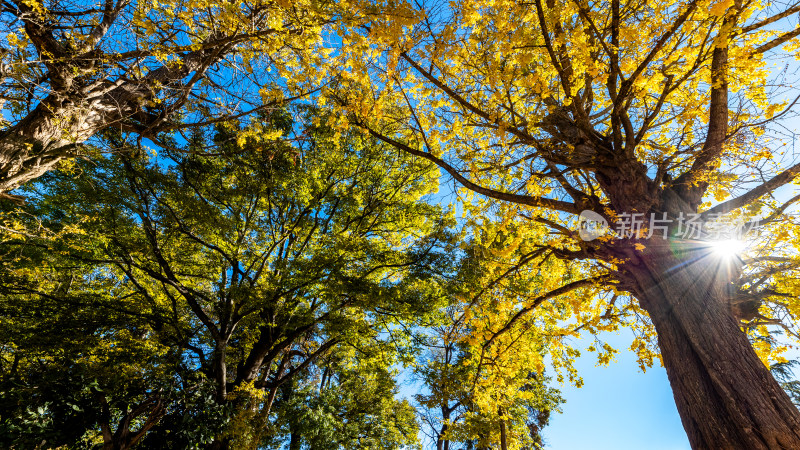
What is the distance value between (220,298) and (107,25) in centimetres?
539

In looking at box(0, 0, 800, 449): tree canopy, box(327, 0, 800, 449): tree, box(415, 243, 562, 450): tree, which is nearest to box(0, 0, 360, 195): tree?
box(0, 0, 800, 449): tree canopy

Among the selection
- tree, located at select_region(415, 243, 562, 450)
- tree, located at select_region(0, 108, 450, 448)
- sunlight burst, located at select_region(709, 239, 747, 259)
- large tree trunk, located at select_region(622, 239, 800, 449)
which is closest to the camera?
large tree trunk, located at select_region(622, 239, 800, 449)

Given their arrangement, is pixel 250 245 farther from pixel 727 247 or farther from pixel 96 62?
pixel 727 247

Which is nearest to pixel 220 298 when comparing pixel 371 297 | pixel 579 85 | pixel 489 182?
pixel 371 297

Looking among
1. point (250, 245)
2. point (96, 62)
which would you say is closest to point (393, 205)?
point (250, 245)

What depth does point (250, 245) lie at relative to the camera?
7340mm

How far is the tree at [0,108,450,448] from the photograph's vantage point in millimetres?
5852

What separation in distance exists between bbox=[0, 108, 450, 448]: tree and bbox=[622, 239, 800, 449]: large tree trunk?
403 cm

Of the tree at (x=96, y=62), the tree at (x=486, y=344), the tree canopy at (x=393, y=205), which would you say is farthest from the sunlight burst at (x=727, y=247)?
the tree at (x=96, y=62)

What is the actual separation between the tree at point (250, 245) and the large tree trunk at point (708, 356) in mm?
4027

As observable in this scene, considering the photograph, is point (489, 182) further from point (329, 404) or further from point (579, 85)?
point (329, 404)

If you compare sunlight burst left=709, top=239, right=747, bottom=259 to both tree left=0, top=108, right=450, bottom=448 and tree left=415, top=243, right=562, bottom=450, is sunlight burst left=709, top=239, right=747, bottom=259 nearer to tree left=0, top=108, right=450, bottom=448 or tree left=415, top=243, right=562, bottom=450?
tree left=415, top=243, right=562, bottom=450

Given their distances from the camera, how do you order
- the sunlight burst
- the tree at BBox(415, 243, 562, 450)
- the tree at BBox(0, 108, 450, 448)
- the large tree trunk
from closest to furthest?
the large tree trunk < the sunlight burst < the tree at BBox(415, 243, 562, 450) < the tree at BBox(0, 108, 450, 448)

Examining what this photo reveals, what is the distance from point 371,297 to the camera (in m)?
5.71
